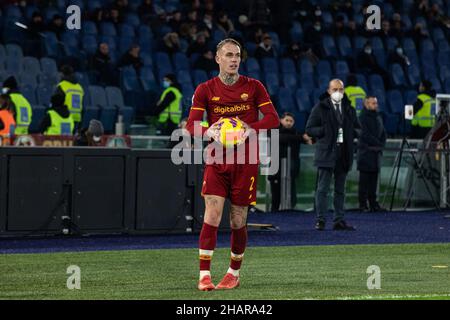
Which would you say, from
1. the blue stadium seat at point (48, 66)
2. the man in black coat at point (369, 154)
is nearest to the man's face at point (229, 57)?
the man in black coat at point (369, 154)

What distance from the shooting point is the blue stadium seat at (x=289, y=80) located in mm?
31663

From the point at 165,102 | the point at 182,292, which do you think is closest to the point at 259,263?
the point at 182,292

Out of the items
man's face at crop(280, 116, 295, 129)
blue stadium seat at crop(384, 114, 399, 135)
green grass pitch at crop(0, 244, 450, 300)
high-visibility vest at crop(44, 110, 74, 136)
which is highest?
blue stadium seat at crop(384, 114, 399, 135)

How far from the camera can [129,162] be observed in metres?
17.7

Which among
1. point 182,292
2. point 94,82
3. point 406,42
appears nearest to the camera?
point 182,292

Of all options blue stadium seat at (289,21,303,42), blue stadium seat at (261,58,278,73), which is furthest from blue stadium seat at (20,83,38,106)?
blue stadium seat at (289,21,303,42)

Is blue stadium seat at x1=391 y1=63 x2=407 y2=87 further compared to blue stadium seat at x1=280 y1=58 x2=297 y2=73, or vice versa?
blue stadium seat at x1=391 y1=63 x2=407 y2=87

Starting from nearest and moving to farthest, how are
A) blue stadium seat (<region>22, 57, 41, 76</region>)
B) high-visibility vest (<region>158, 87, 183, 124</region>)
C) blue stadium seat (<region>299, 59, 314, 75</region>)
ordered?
high-visibility vest (<region>158, 87, 183, 124</region>), blue stadium seat (<region>22, 57, 41, 76</region>), blue stadium seat (<region>299, 59, 314, 75</region>)

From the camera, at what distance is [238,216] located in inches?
417

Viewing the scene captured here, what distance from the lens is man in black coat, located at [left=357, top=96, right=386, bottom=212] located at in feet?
76.9

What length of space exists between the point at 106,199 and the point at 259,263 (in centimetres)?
436

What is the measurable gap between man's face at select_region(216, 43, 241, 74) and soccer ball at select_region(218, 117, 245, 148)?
477mm

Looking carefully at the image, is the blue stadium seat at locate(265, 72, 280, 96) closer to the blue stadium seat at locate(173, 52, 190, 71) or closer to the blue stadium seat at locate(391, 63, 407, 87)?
the blue stadium seat at locate(173, 52, 190, 71)
